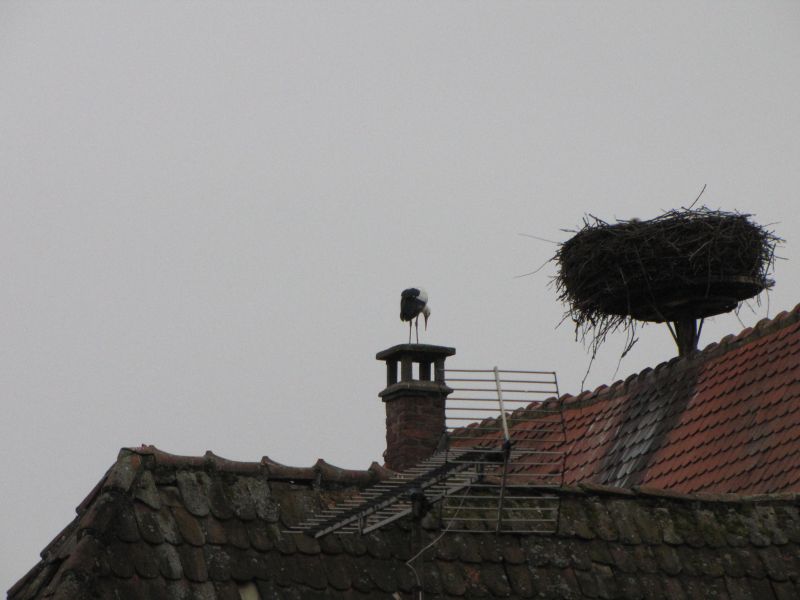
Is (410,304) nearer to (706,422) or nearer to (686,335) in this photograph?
(706,422)

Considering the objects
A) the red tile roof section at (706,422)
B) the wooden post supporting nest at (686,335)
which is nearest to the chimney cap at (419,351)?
the red tile roof section at (706,422)

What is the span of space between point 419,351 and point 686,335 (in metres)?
5.43

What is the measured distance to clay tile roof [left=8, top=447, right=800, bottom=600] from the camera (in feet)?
26.6

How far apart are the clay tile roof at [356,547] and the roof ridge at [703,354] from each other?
4.04 m

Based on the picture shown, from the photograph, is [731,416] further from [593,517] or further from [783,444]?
[593,517]

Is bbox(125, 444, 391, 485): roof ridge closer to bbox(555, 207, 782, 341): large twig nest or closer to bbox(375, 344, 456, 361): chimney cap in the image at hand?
bbox(375, 344, 456, 361): chimney cap

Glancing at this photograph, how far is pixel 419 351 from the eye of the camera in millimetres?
12453

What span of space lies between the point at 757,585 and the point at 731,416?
4645mm

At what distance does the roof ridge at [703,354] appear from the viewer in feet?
47.3

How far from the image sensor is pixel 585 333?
17.1m

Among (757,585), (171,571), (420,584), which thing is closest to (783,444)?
(757,585)

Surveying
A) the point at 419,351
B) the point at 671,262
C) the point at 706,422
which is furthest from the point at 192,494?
the point at 671,262

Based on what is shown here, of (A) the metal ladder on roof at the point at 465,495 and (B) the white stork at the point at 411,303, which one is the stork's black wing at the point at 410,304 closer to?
(B) the white stork at the point at 411,303

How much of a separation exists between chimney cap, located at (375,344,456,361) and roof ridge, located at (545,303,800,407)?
5.60 ft
